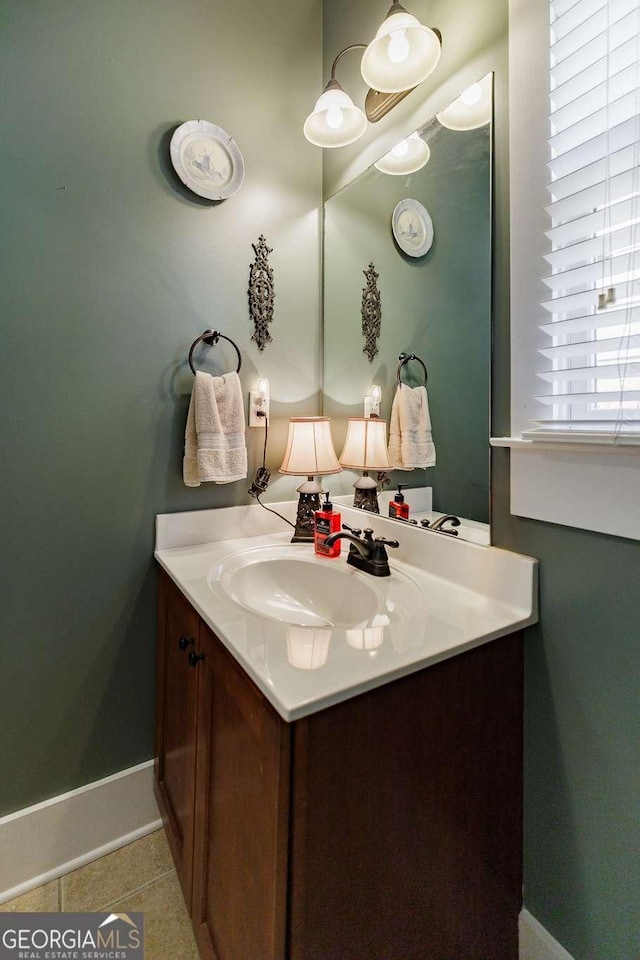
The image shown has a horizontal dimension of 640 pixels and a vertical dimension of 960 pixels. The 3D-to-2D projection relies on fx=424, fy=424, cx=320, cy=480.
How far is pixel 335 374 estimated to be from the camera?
5.23ft

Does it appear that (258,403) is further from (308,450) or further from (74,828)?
(74,828)

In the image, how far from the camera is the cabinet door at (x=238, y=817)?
2.01 ft

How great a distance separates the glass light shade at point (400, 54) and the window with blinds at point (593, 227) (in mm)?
292

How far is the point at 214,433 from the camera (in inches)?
50.2

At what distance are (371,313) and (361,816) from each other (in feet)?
4.36

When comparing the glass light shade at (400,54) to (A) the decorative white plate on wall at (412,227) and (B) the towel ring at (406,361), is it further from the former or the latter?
(B) the towel ring at (406,361)

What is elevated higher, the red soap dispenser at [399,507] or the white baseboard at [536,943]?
the red soap dispenser at [399,507]

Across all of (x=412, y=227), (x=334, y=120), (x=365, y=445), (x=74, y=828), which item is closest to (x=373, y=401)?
(x=365, y=445)

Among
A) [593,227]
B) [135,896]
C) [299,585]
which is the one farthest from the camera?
[299,585]

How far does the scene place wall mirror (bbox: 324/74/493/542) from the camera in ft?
3.34

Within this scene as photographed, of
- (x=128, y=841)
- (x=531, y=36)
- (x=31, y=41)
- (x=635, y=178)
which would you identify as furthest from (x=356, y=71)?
(x=128, y=841)

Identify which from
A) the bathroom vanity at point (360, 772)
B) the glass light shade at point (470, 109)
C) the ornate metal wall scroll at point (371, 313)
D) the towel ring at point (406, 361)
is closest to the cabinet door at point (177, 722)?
the bathroom vanity at point (360, 772)

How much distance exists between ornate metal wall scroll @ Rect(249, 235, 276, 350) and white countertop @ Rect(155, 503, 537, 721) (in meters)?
0.64

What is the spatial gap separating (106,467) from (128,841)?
113 cm
